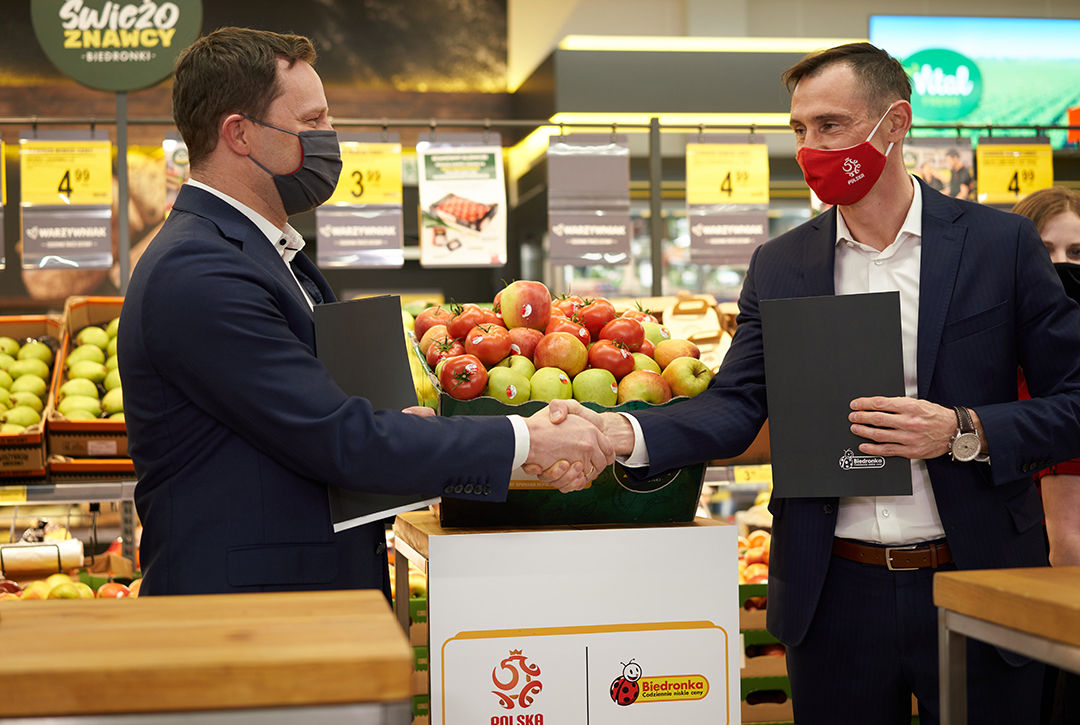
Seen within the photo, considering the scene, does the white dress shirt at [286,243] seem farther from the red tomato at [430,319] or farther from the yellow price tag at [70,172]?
the yellow price tag at [70,172]

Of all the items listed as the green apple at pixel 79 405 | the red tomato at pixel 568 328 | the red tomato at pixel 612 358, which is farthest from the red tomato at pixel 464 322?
the green apple at pixel 79 405

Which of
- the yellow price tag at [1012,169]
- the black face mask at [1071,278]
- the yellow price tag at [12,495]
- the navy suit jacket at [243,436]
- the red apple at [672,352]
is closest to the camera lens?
the navy suit jacket at [243,436]

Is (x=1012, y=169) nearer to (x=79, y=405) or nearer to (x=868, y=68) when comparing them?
(x=868, y=68)

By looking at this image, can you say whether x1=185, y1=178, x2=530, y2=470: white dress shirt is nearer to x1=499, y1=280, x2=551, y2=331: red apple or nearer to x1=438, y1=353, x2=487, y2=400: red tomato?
x1=438, y1=353, x2=487, y2=400: red tomato

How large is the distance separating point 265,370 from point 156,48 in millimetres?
2495

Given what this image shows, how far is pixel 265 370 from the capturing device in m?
1.80

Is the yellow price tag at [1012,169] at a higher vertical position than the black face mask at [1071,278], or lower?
higher

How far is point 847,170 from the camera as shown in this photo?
2.27 meters

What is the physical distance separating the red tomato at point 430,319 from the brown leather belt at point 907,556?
106 centimetres

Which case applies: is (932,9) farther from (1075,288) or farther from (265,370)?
(265,370)

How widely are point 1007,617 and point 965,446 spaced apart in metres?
0.68

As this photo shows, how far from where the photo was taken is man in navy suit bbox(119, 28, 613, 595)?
181 centimetres

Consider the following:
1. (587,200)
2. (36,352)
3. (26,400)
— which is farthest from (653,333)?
(36,352)

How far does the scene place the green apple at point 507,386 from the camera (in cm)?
215
